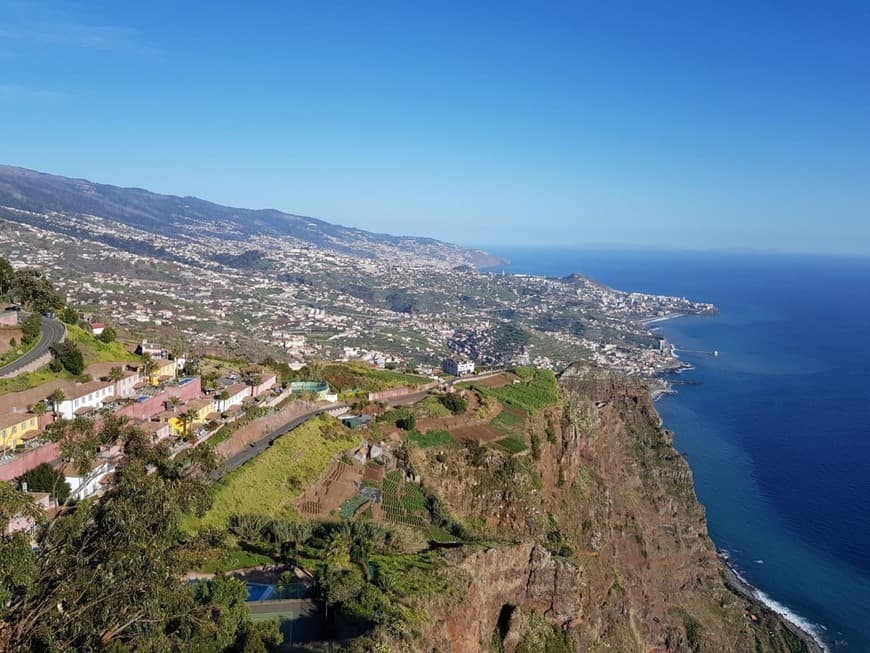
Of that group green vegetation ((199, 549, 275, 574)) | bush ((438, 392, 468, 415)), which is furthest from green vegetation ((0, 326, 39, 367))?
bush ((438, 392, 468, 415))

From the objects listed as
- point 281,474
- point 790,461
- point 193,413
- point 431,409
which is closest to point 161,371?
point 193,413

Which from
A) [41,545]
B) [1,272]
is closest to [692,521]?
[41,545]

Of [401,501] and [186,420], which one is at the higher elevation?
[186,420]

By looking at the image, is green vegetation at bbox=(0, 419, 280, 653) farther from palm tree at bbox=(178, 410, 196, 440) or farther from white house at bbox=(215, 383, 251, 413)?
white house at bbox=(215, 383, 251, 413)

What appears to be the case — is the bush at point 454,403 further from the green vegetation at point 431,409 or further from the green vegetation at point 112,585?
the green vegetation at point 112,585

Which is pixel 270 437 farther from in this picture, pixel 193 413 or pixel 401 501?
pixel 401 501
